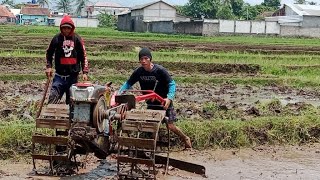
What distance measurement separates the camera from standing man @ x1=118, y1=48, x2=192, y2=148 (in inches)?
259

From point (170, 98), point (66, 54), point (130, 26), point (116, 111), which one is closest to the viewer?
point (116, 111)

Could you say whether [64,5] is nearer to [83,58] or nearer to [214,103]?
[214,103]

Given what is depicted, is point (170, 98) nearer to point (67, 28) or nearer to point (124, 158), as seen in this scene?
point (124, 158)

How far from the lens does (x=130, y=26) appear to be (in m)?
66.9

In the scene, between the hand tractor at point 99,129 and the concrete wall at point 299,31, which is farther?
the concrete wall at point 299,31

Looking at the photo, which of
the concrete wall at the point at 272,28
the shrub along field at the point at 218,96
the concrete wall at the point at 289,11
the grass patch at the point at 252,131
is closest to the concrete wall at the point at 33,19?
the concrete wall at the point at 289,11

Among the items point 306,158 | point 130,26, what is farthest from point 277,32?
point 306,158

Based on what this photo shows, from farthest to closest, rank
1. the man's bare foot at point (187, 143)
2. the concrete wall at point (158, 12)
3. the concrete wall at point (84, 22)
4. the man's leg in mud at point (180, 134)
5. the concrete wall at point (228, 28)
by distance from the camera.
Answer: the concrete wall at point (84, 22), the concrete wall at point (158, 12), the concrete wall at point (228, 28), the man's bare foot at point (187, 143), the man's leg in mud at point (180, 134)

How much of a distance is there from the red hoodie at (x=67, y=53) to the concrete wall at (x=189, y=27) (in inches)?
1704

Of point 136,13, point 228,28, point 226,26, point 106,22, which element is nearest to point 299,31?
point 228,28

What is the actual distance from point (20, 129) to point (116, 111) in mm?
1767

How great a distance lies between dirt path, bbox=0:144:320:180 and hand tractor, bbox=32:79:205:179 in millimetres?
230

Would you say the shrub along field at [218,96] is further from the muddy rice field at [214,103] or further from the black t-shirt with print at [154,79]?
the black t-shirt with print at [154,79]

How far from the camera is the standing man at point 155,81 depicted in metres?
6.59
